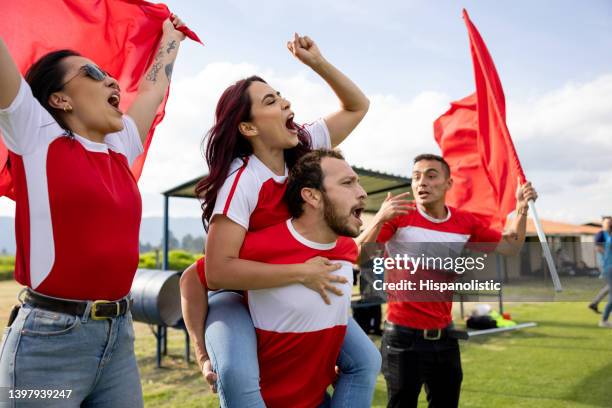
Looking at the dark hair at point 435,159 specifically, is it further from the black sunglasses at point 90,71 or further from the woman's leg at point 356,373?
the black sunglasses at point 90,71

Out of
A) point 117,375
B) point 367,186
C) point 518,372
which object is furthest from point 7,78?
point 367,186

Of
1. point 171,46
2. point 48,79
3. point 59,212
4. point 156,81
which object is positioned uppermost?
point 171,46

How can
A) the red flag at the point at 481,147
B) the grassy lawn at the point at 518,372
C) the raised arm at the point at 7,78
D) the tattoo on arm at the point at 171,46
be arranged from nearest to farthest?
the raised arm at the point at 7,78 → the tattoo on arm at the point at 171,46 → the red flag at the point at 481,147 → the grassy lawn at the point at 518,372

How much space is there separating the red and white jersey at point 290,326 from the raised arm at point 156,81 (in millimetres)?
969

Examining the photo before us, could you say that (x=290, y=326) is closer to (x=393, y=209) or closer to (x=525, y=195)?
(x=393, y=209)

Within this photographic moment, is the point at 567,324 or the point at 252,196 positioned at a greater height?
the point at 252,196

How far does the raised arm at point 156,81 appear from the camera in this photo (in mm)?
2645

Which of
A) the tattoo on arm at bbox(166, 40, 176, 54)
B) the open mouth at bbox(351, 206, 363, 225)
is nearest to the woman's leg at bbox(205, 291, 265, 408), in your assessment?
the open mouth at bbox(351, 206, 363, 225)

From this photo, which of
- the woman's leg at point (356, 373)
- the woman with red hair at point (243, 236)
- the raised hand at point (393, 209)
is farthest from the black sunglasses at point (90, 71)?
the raised hand at point (393, 209)

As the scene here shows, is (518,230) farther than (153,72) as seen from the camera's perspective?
Yes

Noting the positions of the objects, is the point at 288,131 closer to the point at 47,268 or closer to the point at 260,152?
the point at 260,152

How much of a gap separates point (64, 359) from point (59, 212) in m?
0.55

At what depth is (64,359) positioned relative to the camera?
6.36 ft

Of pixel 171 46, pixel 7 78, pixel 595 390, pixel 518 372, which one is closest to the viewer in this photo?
pixel 7 78
